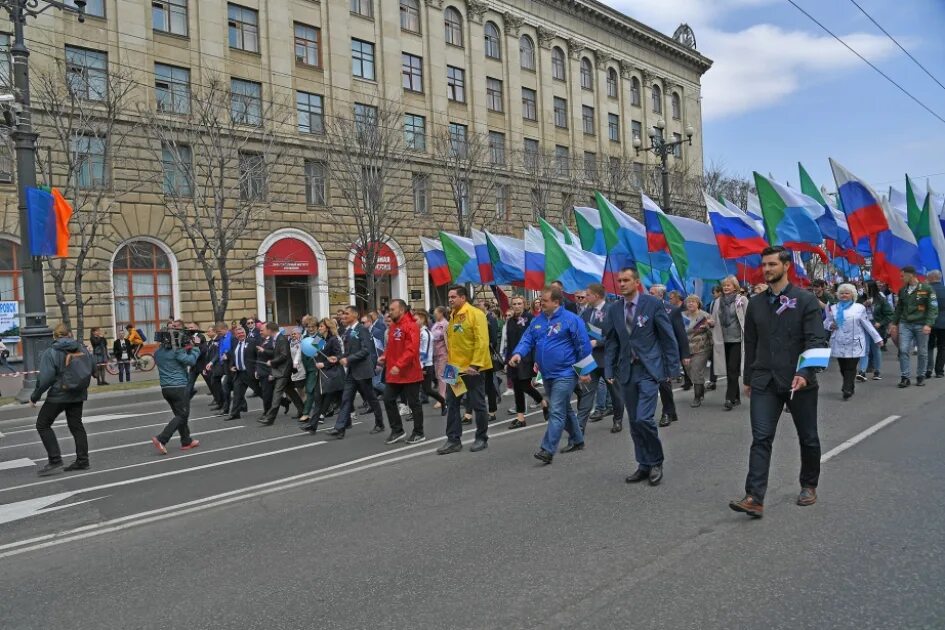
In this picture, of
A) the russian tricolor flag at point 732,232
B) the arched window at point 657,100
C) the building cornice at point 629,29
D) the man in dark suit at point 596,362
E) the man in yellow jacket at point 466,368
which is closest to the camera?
the man in yellow jacket at point 466,368

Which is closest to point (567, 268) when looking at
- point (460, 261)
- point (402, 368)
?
point (460, 261)

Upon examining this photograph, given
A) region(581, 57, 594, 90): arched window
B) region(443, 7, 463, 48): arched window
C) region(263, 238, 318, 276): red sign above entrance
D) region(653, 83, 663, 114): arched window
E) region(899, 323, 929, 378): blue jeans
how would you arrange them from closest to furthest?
region(899, 323, 929, 378): blue jeans, region(263, 238, 318, 276): red sign above entrance, region(443, 7, 463, 48): arched window, region(581, 57, 594, 90): arched window, region(653, 83, 663, 114): arched window

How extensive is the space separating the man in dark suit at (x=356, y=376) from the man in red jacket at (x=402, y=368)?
0.93 m

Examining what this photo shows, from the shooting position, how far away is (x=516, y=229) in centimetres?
3584

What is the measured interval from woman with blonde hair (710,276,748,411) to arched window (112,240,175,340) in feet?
67.6

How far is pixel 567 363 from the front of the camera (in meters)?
7.60

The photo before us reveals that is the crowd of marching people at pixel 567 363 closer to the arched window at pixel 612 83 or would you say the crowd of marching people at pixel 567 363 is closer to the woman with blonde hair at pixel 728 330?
the woman with blonde hair at pixel 728 330

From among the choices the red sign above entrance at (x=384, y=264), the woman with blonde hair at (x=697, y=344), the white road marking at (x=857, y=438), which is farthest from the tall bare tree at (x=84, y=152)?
the white road marking at (x=857, y=438)

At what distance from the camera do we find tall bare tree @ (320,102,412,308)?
26.9 m

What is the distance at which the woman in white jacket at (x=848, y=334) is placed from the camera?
35.7 ft

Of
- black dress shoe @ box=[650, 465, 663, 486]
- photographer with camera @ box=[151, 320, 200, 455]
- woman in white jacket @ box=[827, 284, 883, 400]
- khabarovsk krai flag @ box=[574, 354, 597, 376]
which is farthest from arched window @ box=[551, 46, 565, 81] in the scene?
black dress shoe @ box=[650, 465, 663, 486]

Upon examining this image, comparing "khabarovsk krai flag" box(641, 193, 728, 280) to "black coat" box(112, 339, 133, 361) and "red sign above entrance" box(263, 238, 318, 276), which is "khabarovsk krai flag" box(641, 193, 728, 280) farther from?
"red sign above entrance" box(263, 238, 318, 276)

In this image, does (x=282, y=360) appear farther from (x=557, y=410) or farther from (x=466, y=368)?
(x=557, y=410)

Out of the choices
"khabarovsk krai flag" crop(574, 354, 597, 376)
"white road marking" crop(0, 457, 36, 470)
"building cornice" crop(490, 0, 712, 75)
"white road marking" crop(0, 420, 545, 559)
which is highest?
"building cornice" crop(490, 0, 712, 75)
